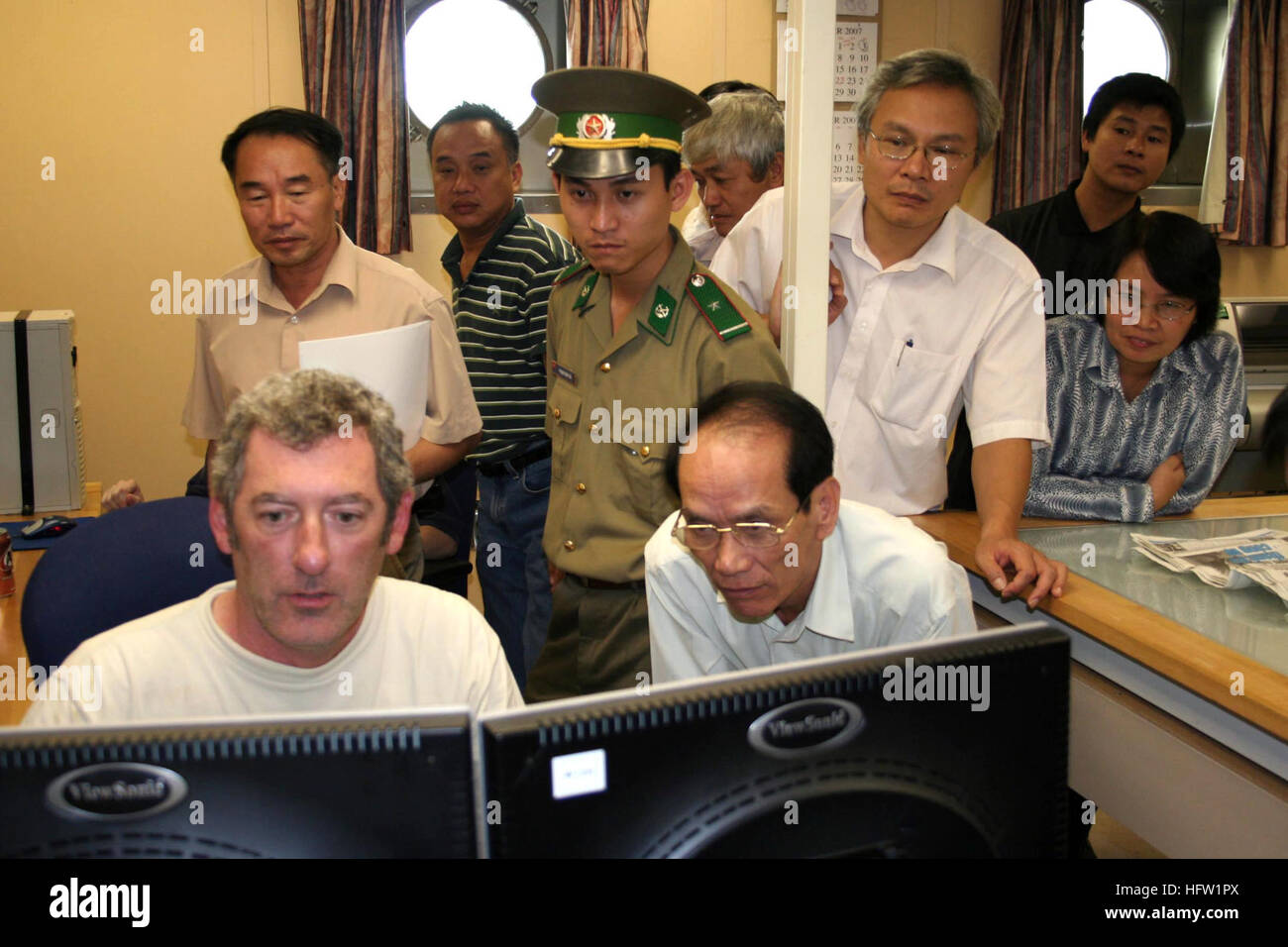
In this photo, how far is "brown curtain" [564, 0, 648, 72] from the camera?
446 cm

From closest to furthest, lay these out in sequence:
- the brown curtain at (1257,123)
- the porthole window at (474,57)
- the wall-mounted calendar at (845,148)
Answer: the porthole window at (474,57)
the wall-mounted calendar at (845,148)
the brown curtain at (1257,123)

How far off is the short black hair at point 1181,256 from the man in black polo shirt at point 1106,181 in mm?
544

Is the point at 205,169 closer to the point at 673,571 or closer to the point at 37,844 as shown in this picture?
the point at 673,571

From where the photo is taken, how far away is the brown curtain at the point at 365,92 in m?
4.30

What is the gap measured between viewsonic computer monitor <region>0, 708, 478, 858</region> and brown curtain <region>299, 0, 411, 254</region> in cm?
407

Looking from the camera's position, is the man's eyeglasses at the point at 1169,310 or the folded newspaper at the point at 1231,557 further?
the man's eyeglasses at the point at 1169,310

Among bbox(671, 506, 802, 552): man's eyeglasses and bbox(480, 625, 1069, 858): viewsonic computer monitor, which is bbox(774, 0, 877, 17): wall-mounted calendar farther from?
bbox(480, 625, 1069, 858): viewsonic computer monitor

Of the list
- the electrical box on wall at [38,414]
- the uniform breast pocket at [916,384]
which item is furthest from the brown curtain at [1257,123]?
the electrical box on wall at [38,414]

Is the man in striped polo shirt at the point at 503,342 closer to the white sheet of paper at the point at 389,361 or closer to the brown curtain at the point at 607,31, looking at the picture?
the white sheet of paper at the point at 389,361

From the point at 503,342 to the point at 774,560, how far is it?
157cm

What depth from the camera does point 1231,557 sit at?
1.80 metres
